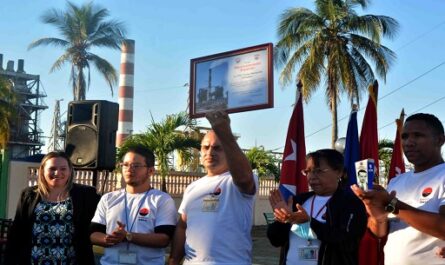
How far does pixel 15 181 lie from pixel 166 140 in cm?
468

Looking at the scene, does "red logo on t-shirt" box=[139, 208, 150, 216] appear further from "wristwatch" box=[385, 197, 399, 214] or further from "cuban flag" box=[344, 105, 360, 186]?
"cuban flag" box=[344, 105, 360, 186]

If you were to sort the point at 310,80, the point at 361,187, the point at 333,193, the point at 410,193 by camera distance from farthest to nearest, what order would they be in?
the point at 310,80 → the point at 333,193 → the point at 410,193 → the point at 361,187

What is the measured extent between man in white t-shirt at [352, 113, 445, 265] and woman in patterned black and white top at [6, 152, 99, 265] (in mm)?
2028

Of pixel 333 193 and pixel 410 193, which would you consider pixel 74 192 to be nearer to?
pixel 333 193

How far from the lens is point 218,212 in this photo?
3615 millimetres

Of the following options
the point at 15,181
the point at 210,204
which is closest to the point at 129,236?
the point at 210,204

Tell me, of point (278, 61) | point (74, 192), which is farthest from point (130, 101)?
point (74, 192)

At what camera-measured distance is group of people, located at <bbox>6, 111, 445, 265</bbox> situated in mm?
3186

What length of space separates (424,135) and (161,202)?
176cm

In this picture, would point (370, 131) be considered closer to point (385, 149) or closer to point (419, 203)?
point (419, 203)

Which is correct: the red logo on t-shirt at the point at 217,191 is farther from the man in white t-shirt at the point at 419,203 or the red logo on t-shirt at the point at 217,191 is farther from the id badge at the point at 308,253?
the man in white t-shirt at the point at 419,203

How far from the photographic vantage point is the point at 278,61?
2384 centimetres

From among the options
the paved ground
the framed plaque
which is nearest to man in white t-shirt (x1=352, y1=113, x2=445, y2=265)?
the framed plaque

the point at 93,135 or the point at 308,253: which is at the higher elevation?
the point at 93,135
